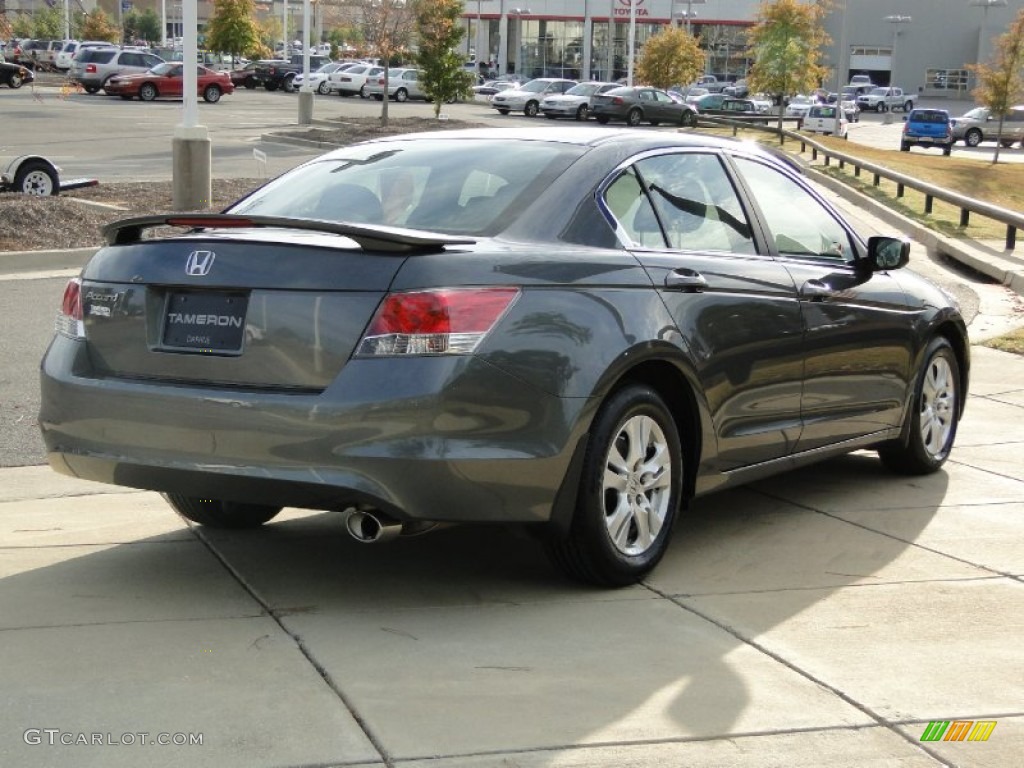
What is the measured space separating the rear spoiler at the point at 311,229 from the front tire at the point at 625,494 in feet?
2.72

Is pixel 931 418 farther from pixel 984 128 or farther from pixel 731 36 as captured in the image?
pixel 731 36

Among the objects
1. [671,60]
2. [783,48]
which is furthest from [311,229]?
[671,60]

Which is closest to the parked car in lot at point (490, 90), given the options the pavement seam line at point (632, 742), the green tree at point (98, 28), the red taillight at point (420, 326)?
the green tree at point (98, 28)

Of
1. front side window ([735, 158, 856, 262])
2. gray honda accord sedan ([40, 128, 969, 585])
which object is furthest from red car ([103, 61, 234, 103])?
gray honda accord sedan ([40, 128, 969, 585])

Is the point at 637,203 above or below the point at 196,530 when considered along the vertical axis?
above

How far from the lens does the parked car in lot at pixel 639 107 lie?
2221 inches

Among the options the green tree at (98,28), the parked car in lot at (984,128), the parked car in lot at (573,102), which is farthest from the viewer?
the green tree at (98,28)

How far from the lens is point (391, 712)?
4.21 m

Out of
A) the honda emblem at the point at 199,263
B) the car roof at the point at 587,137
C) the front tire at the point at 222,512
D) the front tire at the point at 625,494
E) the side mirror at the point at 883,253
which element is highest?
the car roof at the point at 587,137

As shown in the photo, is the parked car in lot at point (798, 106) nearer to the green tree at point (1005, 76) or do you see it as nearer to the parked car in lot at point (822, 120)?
the parked car in lot at point (822, 120)

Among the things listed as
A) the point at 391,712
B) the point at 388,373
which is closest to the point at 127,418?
the point at 388,373

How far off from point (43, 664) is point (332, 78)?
225 feet

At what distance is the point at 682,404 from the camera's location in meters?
5.95

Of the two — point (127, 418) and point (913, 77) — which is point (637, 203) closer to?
point (127, 418)
